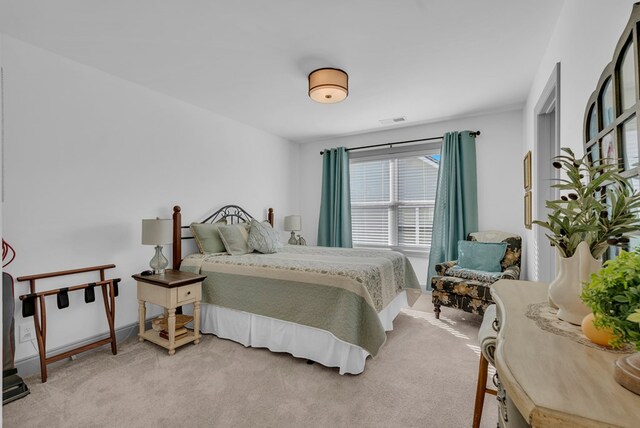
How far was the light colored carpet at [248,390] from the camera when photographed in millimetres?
1838

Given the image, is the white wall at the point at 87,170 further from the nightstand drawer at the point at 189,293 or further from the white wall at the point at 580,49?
the white wall at the point at 580,49

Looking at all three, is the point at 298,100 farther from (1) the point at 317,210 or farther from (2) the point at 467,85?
(1) the point at 317,210

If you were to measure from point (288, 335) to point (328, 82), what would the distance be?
2.25 meters

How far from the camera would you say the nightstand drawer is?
2.75 meters

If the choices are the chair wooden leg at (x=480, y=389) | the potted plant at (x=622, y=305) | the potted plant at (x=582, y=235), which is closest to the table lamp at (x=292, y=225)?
the chair wooden leg at (x=480, y=389)

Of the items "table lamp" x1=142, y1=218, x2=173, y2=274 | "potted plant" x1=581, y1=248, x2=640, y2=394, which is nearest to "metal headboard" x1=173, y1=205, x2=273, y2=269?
"table lamp" x1=142, y1=218, x2=173, y2=274

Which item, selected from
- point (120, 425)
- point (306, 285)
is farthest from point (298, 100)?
point (120, 425)

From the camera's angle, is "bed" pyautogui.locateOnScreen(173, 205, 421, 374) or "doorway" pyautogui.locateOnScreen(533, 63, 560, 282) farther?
"doorway" pyautogui.locateOnScreen(533, 63, 560, 282)

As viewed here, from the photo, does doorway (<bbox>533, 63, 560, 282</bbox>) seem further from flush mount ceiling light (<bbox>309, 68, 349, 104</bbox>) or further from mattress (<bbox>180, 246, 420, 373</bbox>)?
Answer: flush mount ceiling light (<bbox>309, 68, 349, 104</bbox>)

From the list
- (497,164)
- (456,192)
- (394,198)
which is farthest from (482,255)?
(394,198)

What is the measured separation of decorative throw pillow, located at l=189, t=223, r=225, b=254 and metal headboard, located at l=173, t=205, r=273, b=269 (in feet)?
0.51

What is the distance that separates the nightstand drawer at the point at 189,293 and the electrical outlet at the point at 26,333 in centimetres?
107

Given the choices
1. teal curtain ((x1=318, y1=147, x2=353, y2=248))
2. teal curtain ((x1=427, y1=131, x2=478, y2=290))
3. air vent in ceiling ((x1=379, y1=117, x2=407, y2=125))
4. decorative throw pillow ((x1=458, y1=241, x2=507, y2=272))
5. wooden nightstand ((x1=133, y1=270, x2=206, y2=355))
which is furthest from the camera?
teal curtain ((x1=318, y1=147, x2=353, y2=248))

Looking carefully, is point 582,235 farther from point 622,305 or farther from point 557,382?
point 557,382
